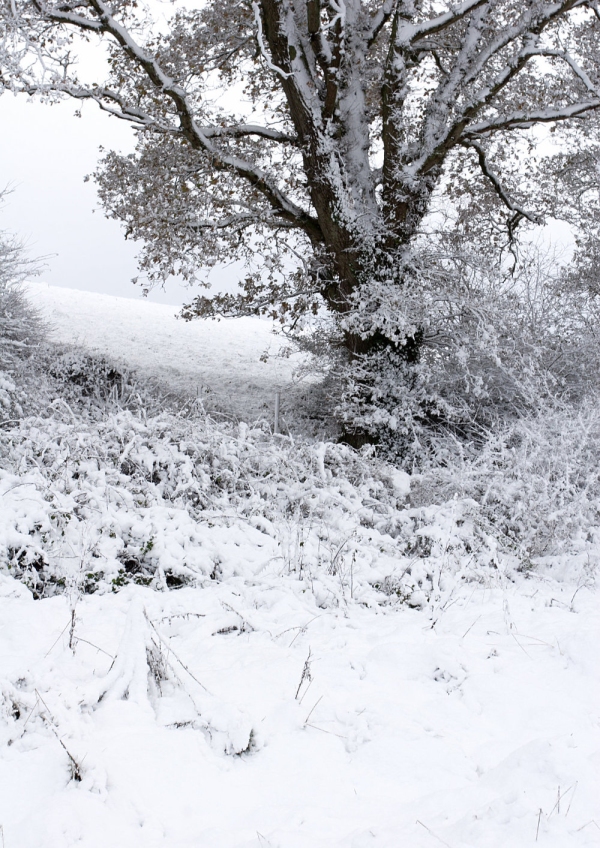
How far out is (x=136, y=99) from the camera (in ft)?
38.5

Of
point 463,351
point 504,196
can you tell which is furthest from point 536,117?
point 463,351

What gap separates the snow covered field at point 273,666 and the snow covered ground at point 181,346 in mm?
6203

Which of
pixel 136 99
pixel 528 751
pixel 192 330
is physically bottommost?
pixel 528 751

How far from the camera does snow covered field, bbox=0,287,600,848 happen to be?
2.32 metres

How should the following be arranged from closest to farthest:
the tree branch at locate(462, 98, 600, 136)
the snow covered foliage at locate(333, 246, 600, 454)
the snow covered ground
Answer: the snow covered foliage at locate(333, 246, 600, 454) < the tree branch at locate(462, 98, 600, 136) < the snow covered ground

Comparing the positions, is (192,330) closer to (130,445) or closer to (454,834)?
(130,445)

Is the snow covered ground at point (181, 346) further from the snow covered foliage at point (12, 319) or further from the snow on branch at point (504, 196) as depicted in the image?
the snow on branch at point (504, 196)

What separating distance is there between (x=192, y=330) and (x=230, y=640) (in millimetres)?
19330

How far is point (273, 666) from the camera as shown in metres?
3.35

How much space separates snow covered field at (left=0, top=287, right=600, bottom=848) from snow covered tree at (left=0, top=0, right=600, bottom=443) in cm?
495

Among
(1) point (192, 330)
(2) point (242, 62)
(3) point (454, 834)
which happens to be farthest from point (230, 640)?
(1) point (192, 330)

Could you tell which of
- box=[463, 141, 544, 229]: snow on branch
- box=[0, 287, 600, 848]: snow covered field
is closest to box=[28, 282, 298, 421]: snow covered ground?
box=[463, 141, 544, 229]: snow on branch

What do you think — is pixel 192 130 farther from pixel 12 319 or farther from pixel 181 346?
pixel 181 346

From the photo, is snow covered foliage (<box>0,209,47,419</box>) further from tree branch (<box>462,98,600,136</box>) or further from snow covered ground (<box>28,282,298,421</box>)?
tree branch (<box>462,98,600,136</box>)
